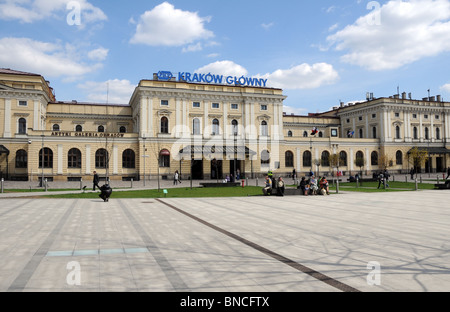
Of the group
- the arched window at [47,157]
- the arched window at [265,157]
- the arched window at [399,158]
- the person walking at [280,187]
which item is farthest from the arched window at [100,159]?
the arched window at [399,158]

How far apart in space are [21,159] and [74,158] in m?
7.51

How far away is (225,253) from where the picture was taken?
25.5 feet

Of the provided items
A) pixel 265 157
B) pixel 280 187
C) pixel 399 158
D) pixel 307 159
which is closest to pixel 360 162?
pixel 307 159

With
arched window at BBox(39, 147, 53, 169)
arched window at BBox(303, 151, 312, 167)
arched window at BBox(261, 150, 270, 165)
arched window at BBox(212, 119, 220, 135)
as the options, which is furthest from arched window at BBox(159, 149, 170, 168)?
arched window at BBox(303, 151, 312, 167)

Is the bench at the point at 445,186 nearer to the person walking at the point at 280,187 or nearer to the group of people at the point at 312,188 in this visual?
the group of people at the point at 312,188

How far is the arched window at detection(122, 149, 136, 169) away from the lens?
45938mm

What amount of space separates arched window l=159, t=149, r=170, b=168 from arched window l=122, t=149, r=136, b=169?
3737 mm

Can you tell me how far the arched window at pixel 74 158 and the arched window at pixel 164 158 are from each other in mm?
10645

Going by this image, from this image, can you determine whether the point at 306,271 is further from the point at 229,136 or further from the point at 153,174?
the point at 229,136

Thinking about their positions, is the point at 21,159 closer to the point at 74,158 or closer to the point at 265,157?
the point at 74,158

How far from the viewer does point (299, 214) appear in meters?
14.5

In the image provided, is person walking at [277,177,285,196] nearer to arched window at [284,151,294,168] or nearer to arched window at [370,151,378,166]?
arched window at [284,151,294,168]
